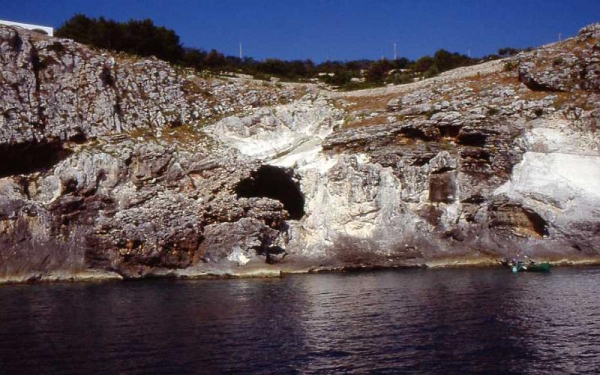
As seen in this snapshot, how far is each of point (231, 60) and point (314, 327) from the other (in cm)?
7959

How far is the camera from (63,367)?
2202 centimetres

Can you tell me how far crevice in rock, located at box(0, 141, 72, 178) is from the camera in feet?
176

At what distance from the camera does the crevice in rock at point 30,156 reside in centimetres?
5378

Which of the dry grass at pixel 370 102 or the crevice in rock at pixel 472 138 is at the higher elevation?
the dry grass at pixel 370 102

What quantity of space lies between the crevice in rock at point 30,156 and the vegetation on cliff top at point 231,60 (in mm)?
23346

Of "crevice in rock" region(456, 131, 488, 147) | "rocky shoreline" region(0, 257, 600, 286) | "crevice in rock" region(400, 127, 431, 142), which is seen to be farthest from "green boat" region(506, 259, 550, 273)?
"crevice in rock" region(400, 127, 431, 142)

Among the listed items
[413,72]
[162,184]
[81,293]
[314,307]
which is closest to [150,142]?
[162,184]

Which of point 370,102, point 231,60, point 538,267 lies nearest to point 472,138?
point 538,267

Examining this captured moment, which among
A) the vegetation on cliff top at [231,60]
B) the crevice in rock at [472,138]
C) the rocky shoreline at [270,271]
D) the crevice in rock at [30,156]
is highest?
the vegetation on cliff top at [231,60]

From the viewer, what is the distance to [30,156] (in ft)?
181

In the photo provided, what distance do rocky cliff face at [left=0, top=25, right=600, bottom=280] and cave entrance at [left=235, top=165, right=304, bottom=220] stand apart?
0.57ft

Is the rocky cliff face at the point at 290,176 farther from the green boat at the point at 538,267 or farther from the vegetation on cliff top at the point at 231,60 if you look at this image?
the vegetation on cliff top at the point at 231,60

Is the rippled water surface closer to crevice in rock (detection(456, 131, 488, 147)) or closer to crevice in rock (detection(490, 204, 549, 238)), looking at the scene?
crevice in rock (detection(490, 204, 549, 238))

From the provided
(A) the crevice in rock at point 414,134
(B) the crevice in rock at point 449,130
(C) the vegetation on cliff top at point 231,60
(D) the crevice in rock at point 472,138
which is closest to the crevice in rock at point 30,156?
(C) the vegetation on cliff top at point 231,60
